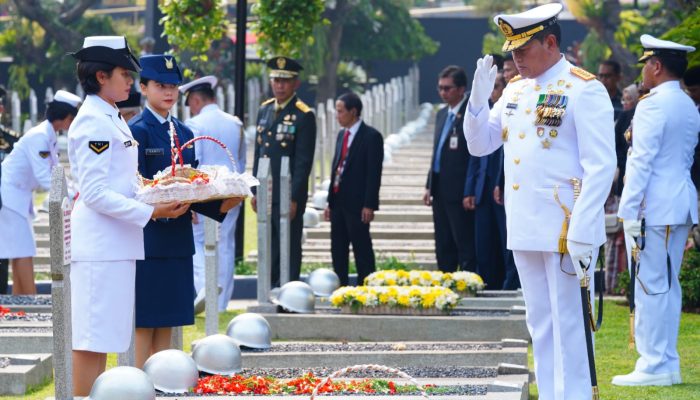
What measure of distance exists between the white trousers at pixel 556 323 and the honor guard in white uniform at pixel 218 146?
5686 millimetres

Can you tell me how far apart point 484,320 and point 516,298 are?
1194mm

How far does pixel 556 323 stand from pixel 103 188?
2348 millimetres

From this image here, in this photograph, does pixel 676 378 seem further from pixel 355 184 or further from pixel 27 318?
pixel 355 184

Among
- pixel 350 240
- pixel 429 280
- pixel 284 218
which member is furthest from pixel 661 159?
pixel 350 240

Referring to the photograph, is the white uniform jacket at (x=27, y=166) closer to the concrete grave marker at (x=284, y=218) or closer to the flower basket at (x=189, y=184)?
the concrete grave marker at (x=284, y=218)

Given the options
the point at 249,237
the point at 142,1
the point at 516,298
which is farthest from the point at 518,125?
the point at 142,1

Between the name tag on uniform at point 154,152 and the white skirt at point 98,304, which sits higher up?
the name tag on uniform at point 154,152

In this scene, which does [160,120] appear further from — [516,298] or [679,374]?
[516,298]

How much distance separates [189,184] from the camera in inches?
310

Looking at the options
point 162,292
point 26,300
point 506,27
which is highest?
point 506,27

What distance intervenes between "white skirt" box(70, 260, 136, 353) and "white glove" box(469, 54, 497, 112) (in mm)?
1958

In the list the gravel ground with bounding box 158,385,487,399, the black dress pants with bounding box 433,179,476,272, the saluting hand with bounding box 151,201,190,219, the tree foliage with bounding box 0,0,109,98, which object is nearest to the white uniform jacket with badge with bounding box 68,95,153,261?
the saluting hand with bounding box 151,201,190,219

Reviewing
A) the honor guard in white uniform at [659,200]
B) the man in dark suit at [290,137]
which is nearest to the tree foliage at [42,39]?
the man in dark suit at [290,137]

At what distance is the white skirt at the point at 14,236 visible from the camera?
1388 cm
